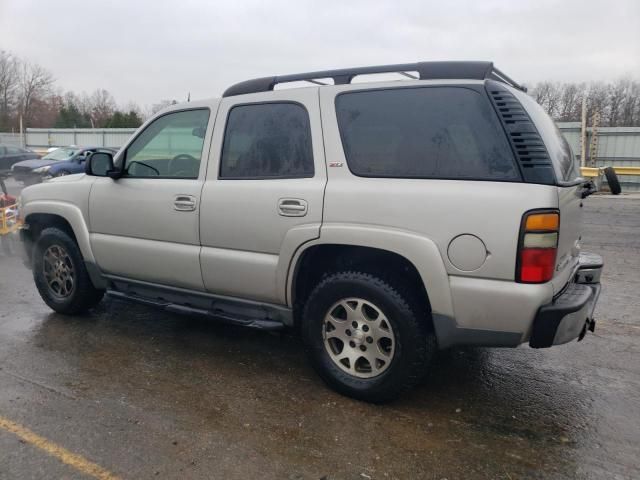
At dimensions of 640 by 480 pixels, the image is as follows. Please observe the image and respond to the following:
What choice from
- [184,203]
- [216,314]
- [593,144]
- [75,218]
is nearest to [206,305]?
[216,314]

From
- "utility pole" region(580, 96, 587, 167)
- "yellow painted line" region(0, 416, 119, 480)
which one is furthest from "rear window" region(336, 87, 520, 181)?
"utility pole" region(580, 96, 587, 167)

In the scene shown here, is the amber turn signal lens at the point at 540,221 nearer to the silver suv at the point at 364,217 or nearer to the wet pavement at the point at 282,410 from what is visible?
the silver suv at the point at 364,217

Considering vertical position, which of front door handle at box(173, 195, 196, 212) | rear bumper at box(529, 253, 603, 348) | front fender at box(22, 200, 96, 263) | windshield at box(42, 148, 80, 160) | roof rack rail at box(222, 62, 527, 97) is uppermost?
roof rack rail at box(222, 62, 527, 97)

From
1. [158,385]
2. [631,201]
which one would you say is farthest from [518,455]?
[631,201]

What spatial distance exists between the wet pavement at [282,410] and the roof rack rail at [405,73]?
2017 mm

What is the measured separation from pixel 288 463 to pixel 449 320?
115cm

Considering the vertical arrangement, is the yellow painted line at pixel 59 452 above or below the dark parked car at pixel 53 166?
below

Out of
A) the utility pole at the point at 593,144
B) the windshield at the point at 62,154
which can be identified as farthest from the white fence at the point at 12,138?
the utility pole at the point at 593,144

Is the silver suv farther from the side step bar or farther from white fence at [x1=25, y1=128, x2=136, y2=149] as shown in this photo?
white fence at [x1=25, y1=128, x2=136, y2=149]

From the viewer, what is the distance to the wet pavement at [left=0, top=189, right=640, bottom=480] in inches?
103

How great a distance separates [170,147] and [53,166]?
1611cm

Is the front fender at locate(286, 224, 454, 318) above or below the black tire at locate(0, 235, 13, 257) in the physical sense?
above

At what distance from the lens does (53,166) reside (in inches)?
706

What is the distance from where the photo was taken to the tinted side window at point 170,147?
3.90 metres
